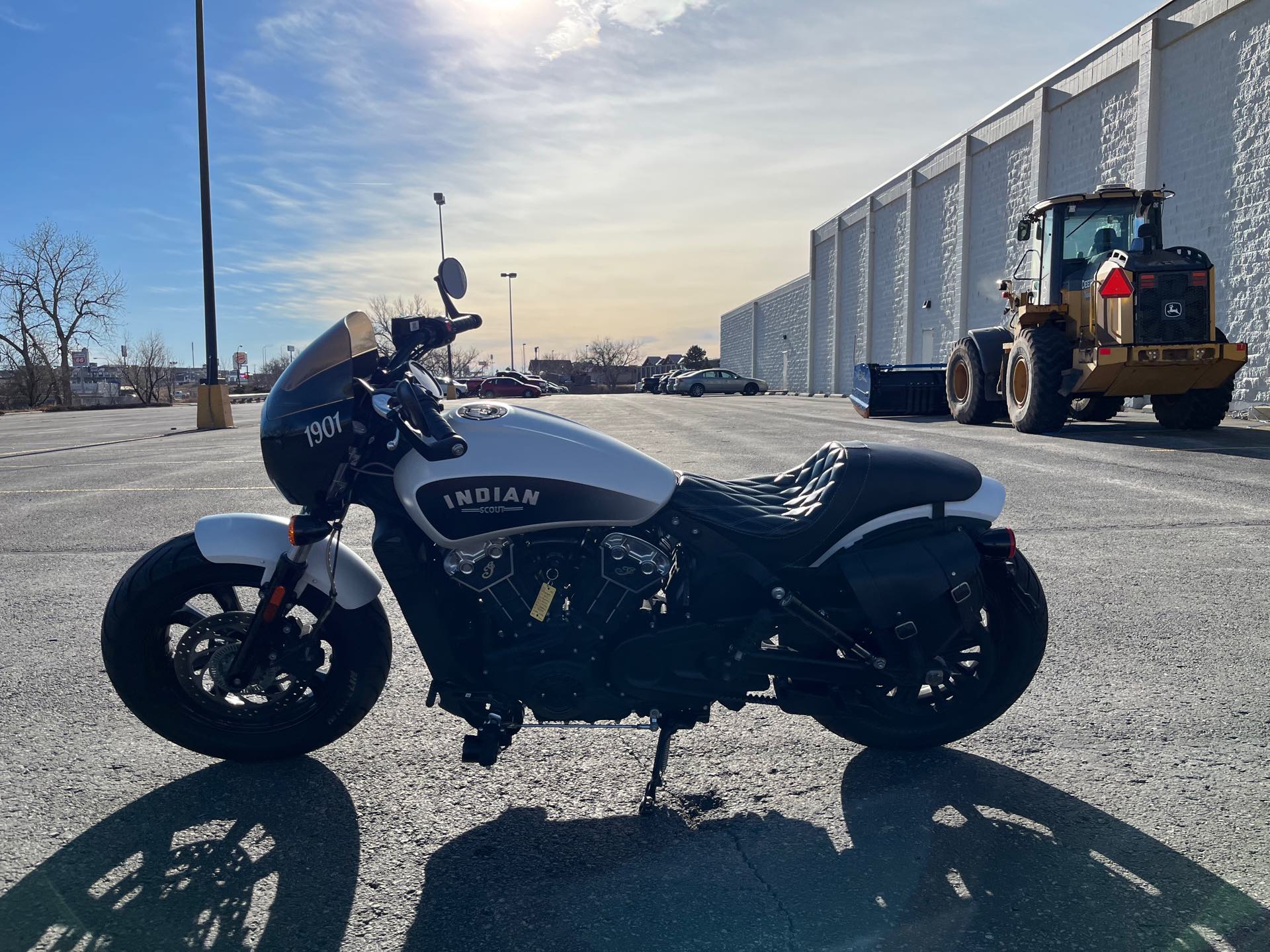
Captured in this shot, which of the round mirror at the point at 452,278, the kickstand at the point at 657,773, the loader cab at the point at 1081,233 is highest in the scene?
the loader cab at the point at 1081,233

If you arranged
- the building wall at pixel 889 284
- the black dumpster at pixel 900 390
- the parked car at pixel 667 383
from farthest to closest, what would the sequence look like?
the parked car at pixel 667 383 < the building wall at pixel 889 284 < the black dumpster at pixel 900 390

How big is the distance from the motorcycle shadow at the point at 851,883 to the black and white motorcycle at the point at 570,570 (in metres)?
0.27

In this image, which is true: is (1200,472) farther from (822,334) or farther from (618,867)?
(822,334)

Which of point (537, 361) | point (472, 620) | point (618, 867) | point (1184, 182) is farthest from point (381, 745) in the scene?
point (537, 361)

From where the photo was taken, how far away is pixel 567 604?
2752 millimetres

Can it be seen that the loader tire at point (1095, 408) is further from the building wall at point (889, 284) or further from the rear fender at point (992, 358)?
the building wall at point (889, 284)

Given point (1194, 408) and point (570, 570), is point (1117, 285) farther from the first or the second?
point (570, 570)

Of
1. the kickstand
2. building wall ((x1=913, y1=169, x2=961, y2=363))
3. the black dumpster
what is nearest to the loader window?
the black dumpster

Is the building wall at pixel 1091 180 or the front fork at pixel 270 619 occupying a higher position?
the building wall at pixel 1091 180

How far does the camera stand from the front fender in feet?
9.58

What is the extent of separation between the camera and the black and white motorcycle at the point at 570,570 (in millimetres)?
2689

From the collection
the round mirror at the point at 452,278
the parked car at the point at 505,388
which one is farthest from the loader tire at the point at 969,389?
the parked car at the point at 505,388

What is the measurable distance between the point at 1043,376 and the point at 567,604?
12215 millimetres

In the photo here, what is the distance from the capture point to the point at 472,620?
2783 mm
